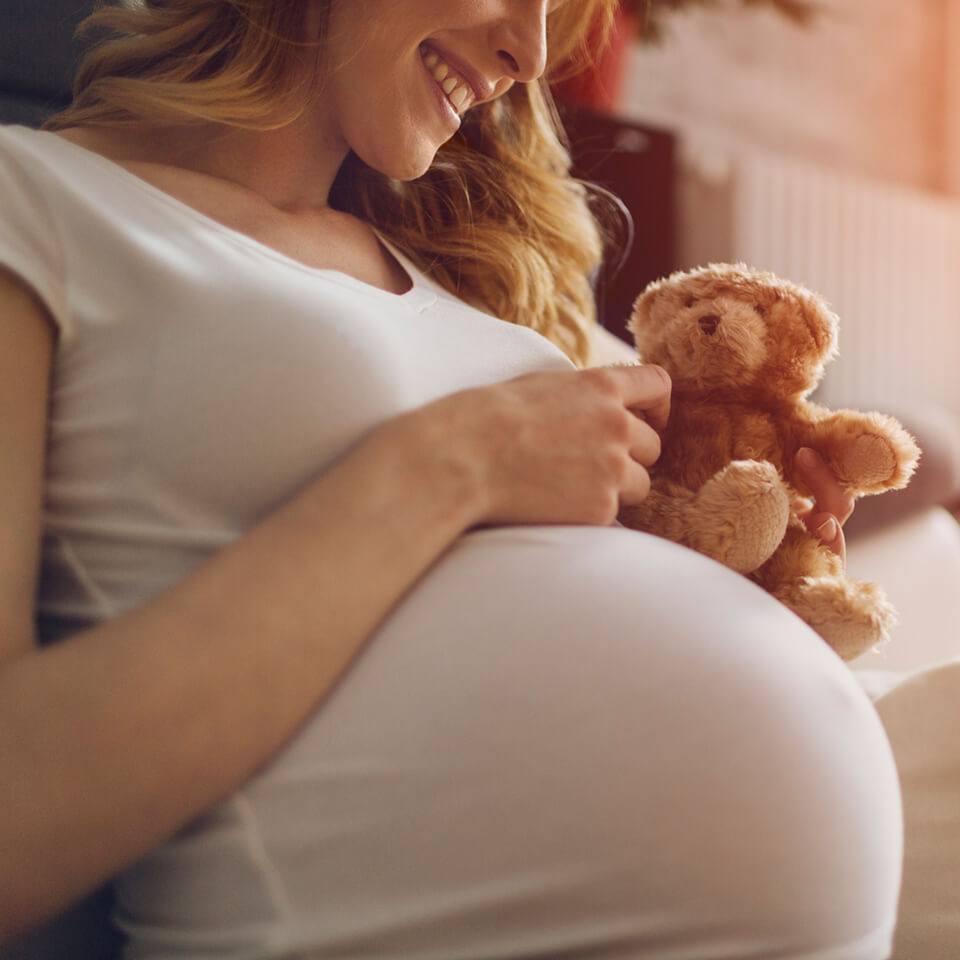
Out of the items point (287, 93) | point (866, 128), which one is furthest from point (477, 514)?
point (866, 128)

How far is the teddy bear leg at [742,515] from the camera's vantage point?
600 mm

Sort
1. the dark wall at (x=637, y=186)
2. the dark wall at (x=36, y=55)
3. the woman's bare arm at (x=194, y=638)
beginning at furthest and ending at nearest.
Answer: the dark wall at (x=637, y=186)
the dark wall at (x=36, y=55)
the woman's bare arm at (x=194, y=638)

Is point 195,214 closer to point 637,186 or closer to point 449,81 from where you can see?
point 449,81

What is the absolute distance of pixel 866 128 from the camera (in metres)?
3.14

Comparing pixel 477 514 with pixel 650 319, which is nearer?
pixel 477 514

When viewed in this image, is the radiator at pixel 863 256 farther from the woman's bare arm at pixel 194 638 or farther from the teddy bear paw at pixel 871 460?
the woman's bare arm at pixel 194 638

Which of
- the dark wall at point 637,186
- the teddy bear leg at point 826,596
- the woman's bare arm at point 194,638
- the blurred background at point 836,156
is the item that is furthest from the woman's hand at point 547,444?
the blurred background at point 836,156

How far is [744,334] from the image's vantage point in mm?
641

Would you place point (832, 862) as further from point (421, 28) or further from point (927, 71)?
point (927, 71)

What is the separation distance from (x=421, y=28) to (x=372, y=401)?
345 mm

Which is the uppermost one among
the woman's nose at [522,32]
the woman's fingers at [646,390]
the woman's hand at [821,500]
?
the woman's nose at [522,32]

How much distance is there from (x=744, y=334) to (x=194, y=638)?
0.44 m

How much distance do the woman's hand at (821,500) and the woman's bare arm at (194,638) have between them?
0.24m

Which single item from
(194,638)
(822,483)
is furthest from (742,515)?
(194,638)
